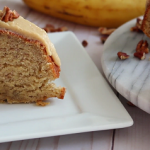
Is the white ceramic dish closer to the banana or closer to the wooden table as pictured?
the wooden table

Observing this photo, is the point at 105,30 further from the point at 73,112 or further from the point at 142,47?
the point at 73,112

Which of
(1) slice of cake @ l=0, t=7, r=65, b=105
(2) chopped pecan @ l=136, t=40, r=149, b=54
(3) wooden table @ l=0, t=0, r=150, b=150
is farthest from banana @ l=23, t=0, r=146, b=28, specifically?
(3) wooden table @ l=0, t=0, r=150, b=150

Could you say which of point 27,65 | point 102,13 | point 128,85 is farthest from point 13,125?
point 102,13

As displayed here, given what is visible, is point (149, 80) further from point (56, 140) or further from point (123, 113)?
point (56, 140)

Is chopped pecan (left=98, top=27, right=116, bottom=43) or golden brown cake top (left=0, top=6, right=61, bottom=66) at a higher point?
golden brown cake top (left=0, top=6, right=61, bottom=66)

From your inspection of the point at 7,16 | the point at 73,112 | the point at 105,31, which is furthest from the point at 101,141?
the point at 105,31

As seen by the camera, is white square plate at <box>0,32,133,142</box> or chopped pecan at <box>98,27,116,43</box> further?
chopped pecan at <box>98,27,116,43</box>

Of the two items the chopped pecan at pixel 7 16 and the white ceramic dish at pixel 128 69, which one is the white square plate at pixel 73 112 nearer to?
the white ceramic dish at pixel 128 69

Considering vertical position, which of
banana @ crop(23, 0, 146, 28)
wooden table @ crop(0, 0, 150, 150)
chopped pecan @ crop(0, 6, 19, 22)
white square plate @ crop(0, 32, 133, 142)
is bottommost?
wooden table @ crop(0, 0, 150, 150)
